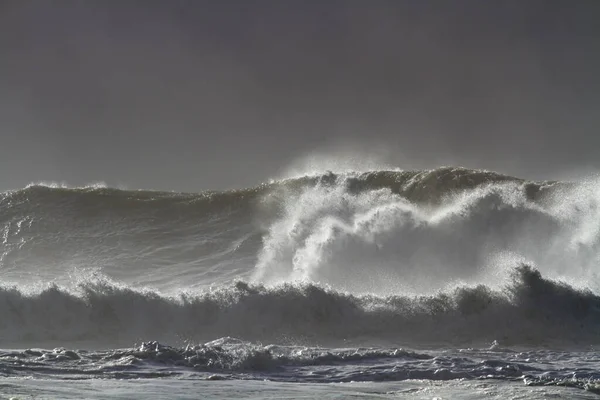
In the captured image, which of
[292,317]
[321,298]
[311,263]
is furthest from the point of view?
[311,263]

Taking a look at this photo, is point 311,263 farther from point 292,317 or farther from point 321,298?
point 292,317

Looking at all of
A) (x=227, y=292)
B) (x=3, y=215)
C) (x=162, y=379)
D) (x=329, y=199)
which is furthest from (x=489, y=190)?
(x=3, y=215)

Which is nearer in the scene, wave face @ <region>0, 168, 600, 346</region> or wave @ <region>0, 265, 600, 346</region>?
wave @ <region>0, 265, 600, 346</region>

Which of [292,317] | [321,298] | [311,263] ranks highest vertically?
[311,263]

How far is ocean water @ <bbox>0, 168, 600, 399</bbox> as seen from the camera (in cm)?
711

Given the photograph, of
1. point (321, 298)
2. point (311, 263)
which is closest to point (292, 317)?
point (321, 298)

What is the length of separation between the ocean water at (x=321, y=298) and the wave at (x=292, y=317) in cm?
3

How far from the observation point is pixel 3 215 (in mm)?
22766

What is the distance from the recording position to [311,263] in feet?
47.3

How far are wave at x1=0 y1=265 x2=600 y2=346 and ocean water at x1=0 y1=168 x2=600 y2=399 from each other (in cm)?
3

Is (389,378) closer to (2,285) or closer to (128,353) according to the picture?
(128,353)

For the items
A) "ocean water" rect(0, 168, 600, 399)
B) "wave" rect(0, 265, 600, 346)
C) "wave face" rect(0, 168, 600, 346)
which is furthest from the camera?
"wave face" rect(0, 168, 600, 346)

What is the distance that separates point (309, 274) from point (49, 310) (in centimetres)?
502

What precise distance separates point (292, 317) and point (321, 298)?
59 cm
